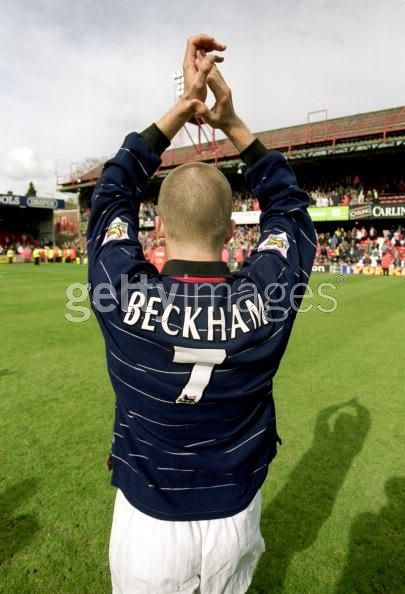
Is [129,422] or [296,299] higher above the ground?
[296,299]

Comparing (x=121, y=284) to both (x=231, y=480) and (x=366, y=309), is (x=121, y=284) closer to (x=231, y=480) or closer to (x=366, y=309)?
(x=231, y=480)

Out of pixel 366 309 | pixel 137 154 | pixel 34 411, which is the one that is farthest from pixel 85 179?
pixel 137 154

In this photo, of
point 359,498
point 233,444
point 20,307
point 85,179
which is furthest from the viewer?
point 85,179

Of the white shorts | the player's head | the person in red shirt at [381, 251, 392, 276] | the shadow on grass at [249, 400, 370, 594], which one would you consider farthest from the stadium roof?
the white shorts

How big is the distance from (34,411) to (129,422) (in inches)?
169

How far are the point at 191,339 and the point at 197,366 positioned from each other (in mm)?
94

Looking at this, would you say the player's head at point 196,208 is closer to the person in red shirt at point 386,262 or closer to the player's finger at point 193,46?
the player's finger at point 193,46

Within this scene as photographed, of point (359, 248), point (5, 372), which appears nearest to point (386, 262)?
point (359, 248)

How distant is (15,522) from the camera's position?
327 cm

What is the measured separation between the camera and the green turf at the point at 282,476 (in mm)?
2867

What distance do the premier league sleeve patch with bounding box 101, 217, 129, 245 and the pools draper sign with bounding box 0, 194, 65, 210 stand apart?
160ft

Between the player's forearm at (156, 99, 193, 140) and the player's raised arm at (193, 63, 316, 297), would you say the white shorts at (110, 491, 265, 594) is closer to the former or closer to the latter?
the player's raised arm at (193, 63, 316, 297)

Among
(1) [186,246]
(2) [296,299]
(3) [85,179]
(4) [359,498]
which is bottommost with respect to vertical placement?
(4) [359,498]

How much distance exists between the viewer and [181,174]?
55.5 inches
